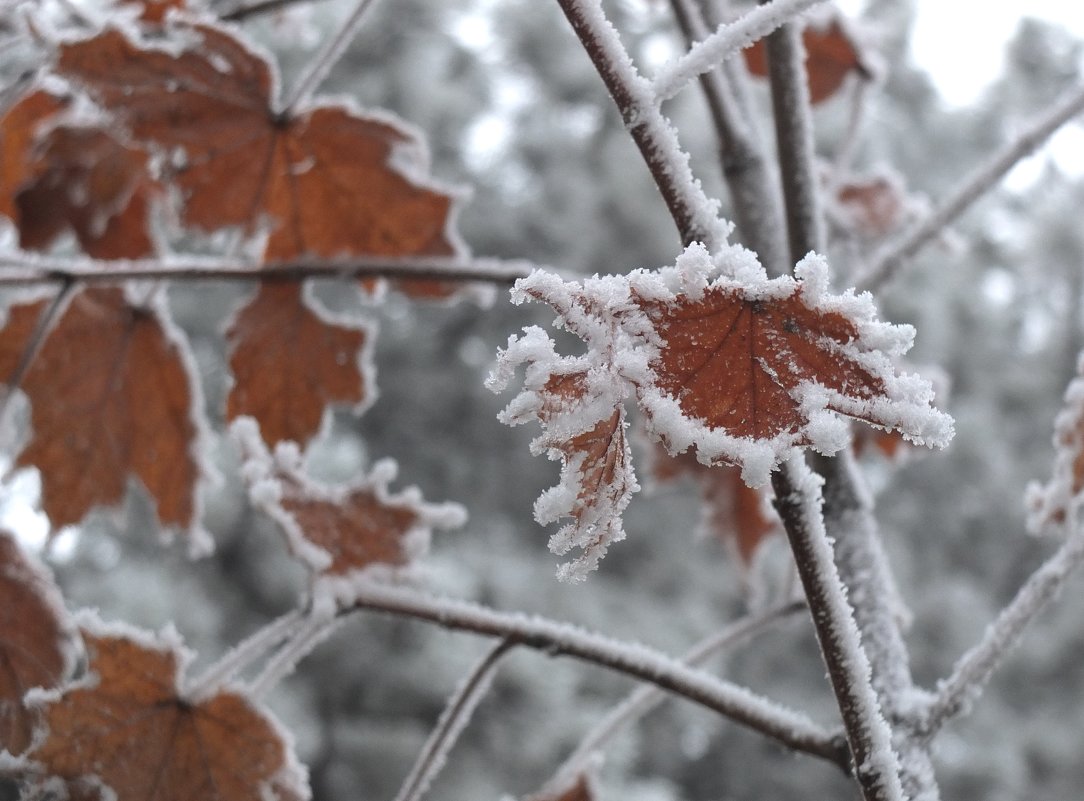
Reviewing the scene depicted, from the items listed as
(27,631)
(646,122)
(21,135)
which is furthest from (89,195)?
(646,122)

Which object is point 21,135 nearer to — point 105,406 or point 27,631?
point 105,406

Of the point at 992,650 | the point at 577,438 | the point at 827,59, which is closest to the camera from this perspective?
the point at 577,438

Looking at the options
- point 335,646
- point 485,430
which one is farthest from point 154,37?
point 485,430

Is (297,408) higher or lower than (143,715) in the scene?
higher

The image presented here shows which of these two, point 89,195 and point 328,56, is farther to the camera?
point 89,195

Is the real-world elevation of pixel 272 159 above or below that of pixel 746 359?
above

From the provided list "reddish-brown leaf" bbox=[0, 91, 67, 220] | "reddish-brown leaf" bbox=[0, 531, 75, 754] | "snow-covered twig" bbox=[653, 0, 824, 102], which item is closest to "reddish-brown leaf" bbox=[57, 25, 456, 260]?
Answer: "reddish-brown leaf" bbox=[0, 91, 67, 220]

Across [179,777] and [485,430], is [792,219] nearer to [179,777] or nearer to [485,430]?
[179,777]

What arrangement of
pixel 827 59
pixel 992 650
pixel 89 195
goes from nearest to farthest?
pixel 992 650, pixel 89 195, pixel 827 59
